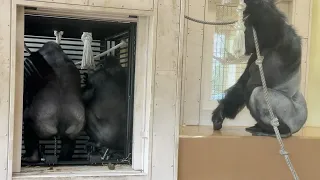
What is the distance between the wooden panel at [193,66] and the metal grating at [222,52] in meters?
0.08

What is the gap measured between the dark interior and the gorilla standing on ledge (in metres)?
0.51

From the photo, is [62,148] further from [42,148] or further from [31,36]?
[31,36]

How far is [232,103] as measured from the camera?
78.5 inches

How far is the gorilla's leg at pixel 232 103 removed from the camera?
1.99 meters

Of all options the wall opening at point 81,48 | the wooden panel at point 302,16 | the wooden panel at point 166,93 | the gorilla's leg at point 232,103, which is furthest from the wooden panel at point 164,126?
the wooden panel at point 302,16

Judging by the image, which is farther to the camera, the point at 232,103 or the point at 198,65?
the point at 198,65

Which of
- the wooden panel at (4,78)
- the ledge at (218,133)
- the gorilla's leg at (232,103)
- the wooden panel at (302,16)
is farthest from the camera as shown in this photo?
the wooden panel at (302,16)

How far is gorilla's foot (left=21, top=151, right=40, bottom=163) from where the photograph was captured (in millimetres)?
1730

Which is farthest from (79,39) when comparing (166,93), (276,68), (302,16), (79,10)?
(302,16)

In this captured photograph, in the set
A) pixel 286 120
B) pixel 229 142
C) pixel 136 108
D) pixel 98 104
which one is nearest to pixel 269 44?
pixel 286 120

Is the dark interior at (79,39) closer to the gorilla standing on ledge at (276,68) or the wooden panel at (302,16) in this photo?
the gorilla standing on ledge at (276,68)

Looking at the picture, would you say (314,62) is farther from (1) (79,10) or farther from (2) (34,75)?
(2) (34,75)

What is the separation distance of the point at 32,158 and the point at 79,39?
1.75ft

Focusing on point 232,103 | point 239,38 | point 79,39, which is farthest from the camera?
point 232,103
